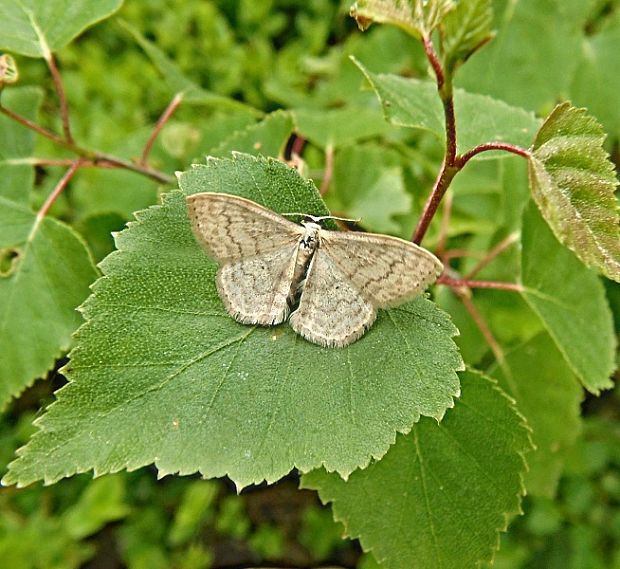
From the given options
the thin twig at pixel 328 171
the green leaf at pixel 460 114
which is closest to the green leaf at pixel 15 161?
the thin twig at pixel 328 171

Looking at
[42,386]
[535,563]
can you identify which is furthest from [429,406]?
[42,386]

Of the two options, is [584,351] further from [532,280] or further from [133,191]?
[133,191]

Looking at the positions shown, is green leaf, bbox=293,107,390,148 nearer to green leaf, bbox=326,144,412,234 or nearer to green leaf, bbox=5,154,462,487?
green leaf, bbox=326,144,412,234

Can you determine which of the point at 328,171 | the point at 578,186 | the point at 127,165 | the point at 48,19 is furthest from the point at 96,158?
the point at 578,186

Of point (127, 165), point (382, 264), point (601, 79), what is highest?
point (601, 79)

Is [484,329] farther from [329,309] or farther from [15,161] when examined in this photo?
[15,161]

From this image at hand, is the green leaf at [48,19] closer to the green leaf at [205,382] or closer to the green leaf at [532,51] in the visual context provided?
the green leaf at [205,382]
